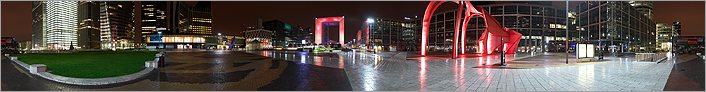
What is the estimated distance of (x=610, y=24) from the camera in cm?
9156

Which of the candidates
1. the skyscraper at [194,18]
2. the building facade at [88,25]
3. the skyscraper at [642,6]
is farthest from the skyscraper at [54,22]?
the skyscraper at [642,6]

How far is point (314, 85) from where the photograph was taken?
9.24m

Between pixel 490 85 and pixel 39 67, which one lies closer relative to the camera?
pixel 490 85

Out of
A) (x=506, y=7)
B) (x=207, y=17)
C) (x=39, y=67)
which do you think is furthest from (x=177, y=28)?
(x=39, y=67)

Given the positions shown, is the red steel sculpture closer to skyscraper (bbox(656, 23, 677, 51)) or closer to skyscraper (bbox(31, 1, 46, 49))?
skyscraper (bbox(656, 23, 677, 51))

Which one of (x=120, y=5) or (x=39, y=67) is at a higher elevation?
(x=120, y=5)

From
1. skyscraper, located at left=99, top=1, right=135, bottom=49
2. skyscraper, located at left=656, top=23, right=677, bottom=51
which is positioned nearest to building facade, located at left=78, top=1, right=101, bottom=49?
skyscraper, located at left=99, top=1, right=135, bottom=49

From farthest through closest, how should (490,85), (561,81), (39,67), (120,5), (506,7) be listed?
(120,5)
(506,7)
(39,67)
(561,81)
(490,85)

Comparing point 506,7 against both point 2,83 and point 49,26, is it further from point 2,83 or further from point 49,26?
point 49,26

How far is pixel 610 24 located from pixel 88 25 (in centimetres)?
14038

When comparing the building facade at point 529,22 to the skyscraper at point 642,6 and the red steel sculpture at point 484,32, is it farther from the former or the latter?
the red steel sculpture at point 484,32

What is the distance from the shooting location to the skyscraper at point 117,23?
12162cm

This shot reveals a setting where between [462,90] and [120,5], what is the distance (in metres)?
156

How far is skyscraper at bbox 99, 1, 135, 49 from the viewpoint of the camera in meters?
122
